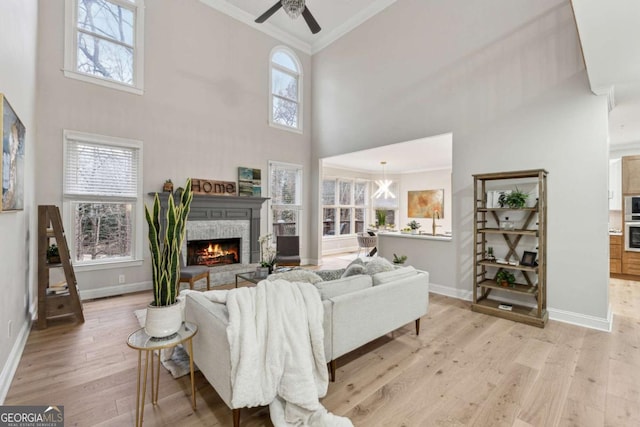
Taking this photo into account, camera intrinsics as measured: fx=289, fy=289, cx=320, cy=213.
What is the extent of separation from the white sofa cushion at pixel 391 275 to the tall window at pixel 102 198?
3842mm

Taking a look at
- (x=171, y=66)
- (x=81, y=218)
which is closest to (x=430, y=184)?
(x=171, y=66)

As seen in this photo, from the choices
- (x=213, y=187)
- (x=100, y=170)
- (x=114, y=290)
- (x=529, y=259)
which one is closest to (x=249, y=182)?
(x=213, y=187)

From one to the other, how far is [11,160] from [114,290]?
282 cm

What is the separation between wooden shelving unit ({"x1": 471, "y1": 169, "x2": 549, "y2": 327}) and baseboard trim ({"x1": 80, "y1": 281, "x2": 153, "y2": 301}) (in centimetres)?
489

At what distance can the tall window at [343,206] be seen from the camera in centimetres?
874

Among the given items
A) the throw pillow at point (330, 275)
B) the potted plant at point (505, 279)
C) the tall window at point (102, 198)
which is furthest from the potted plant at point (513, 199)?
the tall window at point (102, 198)

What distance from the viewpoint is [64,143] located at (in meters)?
3.95

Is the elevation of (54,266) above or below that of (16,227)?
below

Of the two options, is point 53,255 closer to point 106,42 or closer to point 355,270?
point 106,42

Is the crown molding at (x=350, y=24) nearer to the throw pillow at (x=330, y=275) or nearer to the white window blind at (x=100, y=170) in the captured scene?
the white window blind at (x=100, y=170)

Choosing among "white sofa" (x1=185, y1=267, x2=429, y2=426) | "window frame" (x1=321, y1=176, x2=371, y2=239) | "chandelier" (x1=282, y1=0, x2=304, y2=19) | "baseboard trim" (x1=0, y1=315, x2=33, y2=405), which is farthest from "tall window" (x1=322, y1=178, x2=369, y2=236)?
"baseboard trim" (x1=0, y1=315, x2=33, y2=405)

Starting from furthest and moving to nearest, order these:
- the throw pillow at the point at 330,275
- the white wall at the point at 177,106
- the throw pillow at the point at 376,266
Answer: the white wall at the point at 177,106 < the throw pillow at the point at 330,275 < the throw pillow at the point at 376,266

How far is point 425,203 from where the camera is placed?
30.7ft

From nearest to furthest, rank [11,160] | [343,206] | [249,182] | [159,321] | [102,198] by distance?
[159,321] → [11,160] → [102,198] → [249,182] → [343,206]
